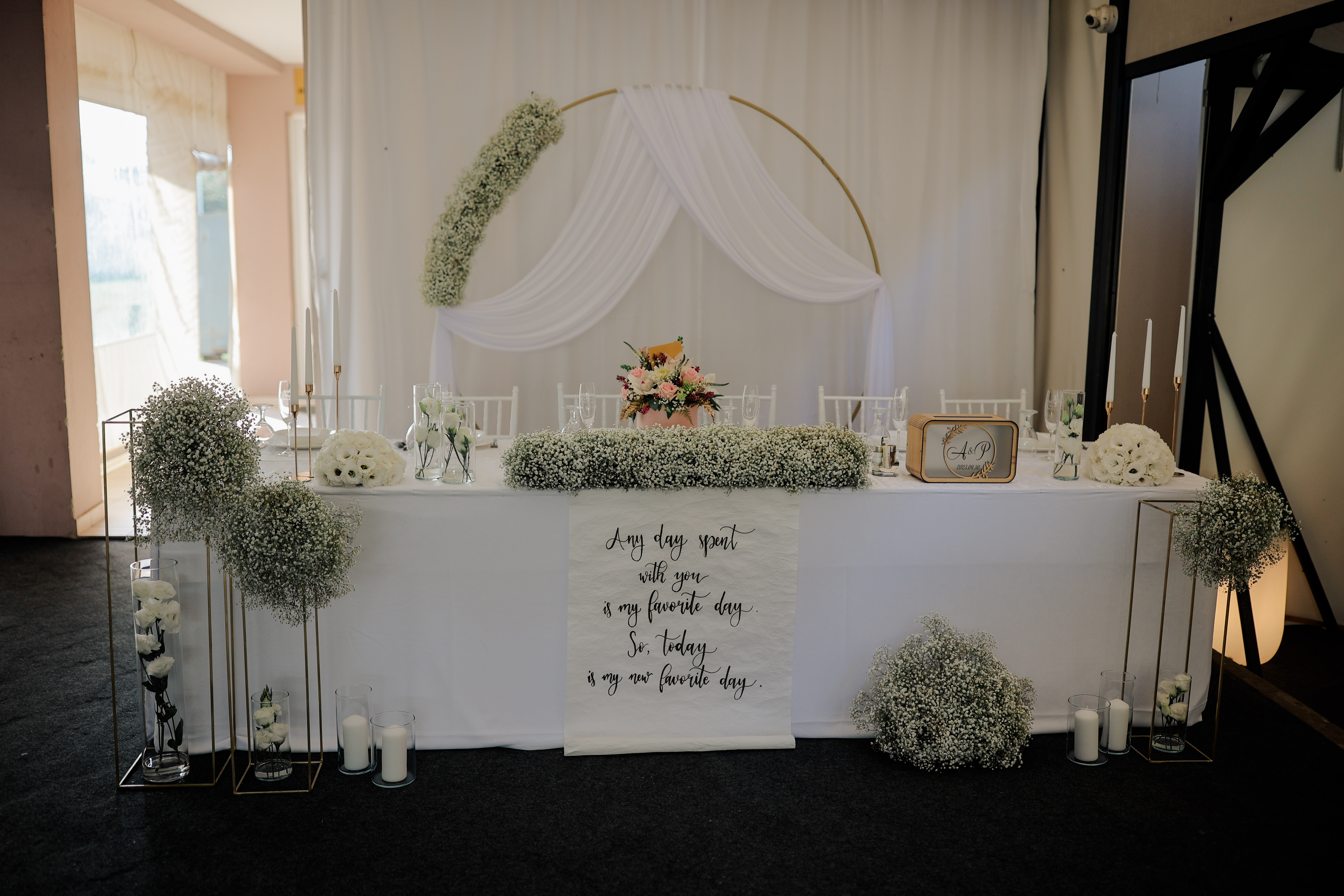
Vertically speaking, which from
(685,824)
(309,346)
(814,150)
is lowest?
(685,824)

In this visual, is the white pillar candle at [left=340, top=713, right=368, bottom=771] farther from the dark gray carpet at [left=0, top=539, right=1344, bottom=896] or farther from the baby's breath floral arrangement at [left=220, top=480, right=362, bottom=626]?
the baby's breath floral arrangement at [left=220, top=480, right=362, bottom=626]

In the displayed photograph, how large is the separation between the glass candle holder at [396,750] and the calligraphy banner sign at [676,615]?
48cm

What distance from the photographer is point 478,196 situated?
5301 millimetres

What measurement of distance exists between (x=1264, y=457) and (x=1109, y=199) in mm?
1388

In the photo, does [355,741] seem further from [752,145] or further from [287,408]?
[752,145]

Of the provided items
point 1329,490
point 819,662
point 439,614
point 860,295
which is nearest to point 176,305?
point 860,295

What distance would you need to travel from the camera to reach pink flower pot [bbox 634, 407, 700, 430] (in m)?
3.87

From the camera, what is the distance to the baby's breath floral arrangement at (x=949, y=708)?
3.14m

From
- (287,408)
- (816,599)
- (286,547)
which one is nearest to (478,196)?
(287,408)

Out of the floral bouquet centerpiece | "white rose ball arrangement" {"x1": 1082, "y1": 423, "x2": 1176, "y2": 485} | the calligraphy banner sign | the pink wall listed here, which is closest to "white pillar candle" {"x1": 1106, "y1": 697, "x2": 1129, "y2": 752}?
"white rose ball arrangement" {"x1": 1082, "y1": 423, "x2": 1176, "y2": 485}

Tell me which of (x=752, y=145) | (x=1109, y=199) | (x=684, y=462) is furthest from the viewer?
(x=752, y=145)

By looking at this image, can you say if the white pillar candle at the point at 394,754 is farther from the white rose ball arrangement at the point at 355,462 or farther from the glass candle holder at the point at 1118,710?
the glass candle holder at the point at 1118,710

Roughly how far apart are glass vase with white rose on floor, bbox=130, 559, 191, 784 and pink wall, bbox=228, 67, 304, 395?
7.42 metres

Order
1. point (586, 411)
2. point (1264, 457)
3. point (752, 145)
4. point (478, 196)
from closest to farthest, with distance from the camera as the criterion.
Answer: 1. point (586, 411)
2. point (1264, 457)
3. point (478, 196)
4. point (752, 145)
